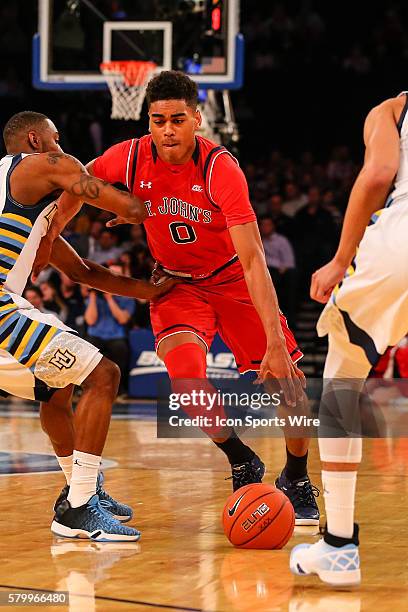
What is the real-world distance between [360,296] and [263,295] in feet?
3.71

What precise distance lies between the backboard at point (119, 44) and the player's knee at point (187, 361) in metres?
6.74

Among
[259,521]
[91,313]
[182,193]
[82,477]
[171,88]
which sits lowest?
[91,313]

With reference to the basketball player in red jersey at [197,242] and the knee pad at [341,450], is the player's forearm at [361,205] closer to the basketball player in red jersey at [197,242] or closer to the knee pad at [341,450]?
the knee pad at [341,450]

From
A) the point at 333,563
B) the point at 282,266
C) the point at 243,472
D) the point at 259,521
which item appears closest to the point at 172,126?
the point at 243,472

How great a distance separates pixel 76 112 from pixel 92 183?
577 inches

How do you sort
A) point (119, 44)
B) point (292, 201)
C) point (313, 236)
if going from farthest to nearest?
point (292, 201)
point (313, 236)
point (119, 44)

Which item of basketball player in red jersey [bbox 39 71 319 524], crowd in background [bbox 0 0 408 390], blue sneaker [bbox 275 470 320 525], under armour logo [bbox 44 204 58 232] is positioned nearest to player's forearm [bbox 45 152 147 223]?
under armour logo [bbox 44 204 58 232]

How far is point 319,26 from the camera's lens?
68.5ft

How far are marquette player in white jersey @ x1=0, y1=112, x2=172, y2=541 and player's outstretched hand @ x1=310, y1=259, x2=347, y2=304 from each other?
4.53 ft

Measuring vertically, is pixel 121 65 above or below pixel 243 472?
above

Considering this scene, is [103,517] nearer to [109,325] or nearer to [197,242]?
[197,242]

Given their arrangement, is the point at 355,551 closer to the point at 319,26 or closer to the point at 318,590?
the point at 318,590

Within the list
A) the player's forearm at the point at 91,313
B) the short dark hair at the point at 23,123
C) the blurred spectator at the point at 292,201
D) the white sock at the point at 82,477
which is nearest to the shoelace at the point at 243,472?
the white sock at the point at 82,477

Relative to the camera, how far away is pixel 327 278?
4184 mm
